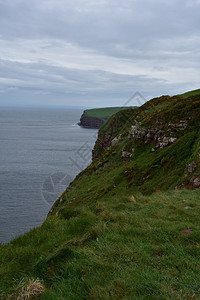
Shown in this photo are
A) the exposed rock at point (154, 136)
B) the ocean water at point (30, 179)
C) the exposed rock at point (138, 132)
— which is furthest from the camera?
the ocean water at point (30, 179)

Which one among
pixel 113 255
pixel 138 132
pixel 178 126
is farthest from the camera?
pixel 138 132

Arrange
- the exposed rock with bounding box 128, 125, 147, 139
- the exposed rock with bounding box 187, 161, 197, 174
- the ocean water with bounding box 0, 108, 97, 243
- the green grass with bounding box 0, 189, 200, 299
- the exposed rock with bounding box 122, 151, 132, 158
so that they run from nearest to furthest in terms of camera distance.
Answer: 1. the green grass with bounding box 0, 189, 200, 299
2. the exposed rock with bounding box 187, 161, 197, 174
3. the exposed rock with bounding box 128, 125, 147, 139
4. the exposed rock with bounding box 122, 151, 132, 158
5. the ocean water with bounding box 0, 108, 97, 243

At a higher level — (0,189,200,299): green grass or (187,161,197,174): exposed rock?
(0,189,200,299): green grass

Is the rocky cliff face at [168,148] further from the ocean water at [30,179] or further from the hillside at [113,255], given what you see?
the ocean water at [30,179]

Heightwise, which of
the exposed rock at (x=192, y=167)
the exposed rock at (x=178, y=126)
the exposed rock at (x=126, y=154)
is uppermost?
the exposed rock at (x=178, y=126)

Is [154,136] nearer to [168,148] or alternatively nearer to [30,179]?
[168,148]

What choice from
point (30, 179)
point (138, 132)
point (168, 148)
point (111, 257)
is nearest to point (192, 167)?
point (168, 148)

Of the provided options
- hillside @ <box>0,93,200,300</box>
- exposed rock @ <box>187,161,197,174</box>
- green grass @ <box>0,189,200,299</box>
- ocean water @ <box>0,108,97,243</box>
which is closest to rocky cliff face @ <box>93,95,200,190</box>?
exposed rock @ <box>187,161,197,174</box>

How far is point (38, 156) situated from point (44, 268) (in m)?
121

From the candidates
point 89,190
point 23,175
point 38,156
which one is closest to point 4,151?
point 38,156

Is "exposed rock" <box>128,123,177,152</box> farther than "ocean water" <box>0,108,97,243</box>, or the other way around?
"ocean water" <box>0,108,97,243</box>

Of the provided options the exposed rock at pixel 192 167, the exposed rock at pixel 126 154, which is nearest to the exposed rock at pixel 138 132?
the exposed rock at pixel 126 154

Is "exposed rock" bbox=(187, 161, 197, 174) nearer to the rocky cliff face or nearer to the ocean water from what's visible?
the rocky cliff face

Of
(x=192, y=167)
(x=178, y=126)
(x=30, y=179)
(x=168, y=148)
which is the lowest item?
(x=30, y=179)
